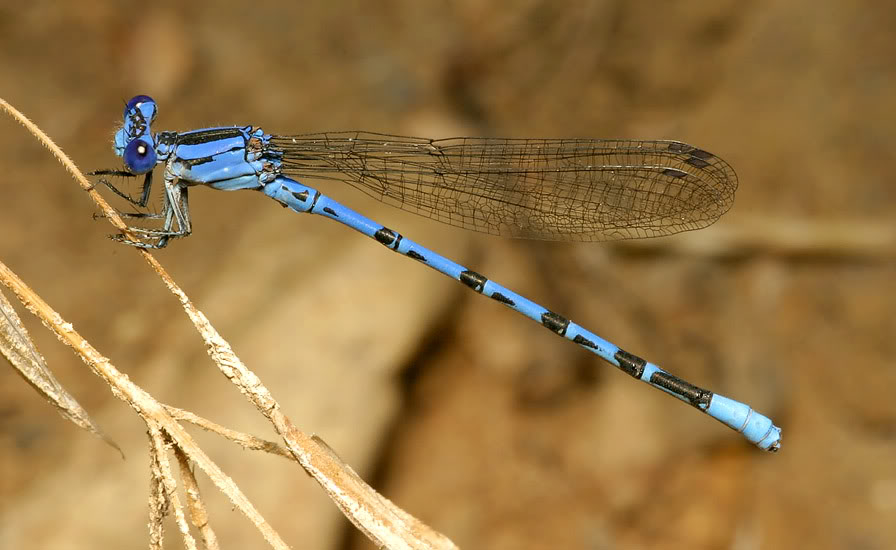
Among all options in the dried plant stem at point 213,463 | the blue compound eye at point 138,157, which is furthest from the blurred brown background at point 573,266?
the dried plant stem at point 213,463

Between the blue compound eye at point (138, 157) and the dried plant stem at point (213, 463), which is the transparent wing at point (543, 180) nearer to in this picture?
the blue compound eye at point (138, 157)

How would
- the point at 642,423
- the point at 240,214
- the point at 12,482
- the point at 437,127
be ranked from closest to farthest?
the point at 12,482
the point at 240,214
the point at 642,423
the point at 437,127

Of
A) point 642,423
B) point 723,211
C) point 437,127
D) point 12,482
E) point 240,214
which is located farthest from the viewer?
point 437,127

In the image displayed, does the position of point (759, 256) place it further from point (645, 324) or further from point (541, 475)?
point (541, 475)

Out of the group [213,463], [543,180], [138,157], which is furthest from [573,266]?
[213,463]

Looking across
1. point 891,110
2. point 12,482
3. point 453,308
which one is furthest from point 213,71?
point 891,110

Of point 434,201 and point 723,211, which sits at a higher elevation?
point 723,211

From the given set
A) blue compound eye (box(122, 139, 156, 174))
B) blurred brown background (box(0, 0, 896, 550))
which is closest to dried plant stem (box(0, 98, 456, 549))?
blue compound eye (box(122, 139, 156, 174))

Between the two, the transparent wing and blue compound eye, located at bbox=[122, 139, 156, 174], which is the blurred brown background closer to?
the transparent wing
